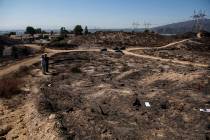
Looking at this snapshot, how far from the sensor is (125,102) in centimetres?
2397

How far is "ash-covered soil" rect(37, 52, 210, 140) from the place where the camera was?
1827 cm

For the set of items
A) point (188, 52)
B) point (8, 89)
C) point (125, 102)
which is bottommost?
point (125, 102)

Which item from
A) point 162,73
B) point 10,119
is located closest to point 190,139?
point 10,119

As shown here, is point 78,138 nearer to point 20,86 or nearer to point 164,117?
point 164,117

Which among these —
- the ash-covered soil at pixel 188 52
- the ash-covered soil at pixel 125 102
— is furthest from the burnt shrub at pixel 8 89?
the ash-covered soil at pixel 188 52

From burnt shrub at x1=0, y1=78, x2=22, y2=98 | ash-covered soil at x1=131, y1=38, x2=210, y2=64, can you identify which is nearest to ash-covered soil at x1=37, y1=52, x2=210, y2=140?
burnt shrub at x1=0, y1=78, x2=22, y2=98

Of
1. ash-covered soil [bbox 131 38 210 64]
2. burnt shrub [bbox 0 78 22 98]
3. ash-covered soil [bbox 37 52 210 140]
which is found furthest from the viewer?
ash-covered soil [bbox 131 38 210 64]

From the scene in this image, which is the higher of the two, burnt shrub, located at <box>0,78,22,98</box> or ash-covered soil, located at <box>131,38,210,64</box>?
ash-covered soil, located at <box>131,38,210,64</box>

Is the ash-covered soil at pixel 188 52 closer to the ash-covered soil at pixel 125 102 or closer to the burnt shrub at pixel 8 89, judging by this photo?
the ash-covered soil at pixel 125 102

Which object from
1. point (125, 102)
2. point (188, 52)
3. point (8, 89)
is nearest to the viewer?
point (125, 102)

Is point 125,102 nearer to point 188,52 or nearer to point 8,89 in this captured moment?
point 8,89

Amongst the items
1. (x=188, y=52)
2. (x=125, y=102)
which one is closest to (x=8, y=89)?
(x=125, y=102)

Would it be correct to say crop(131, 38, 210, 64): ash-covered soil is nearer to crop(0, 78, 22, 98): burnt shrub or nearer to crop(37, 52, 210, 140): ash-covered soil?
crop(37, 52, 210, 140): ash-covered soil

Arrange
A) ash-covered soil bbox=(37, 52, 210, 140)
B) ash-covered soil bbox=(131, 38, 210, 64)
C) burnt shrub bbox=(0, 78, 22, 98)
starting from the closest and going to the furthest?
ash-covered soil bbox=(37, 52, 210, 140) → burnt shrub bbox=(0, 78, 22, 98) → ash-covered soil bbox=(131, 38, 210, 64)
